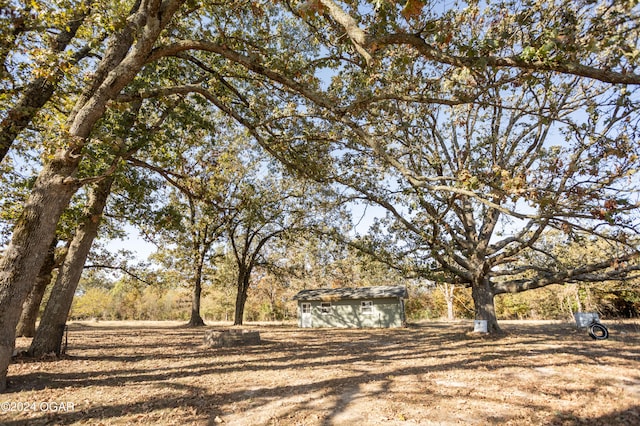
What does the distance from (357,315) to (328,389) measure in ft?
67.8

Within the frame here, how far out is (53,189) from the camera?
539 centimetres

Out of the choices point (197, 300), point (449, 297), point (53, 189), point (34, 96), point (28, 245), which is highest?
point (34, 96)

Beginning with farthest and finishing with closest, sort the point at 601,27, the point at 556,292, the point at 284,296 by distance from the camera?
the point at 284,296 → the point at 556,292 → the point at 601,27

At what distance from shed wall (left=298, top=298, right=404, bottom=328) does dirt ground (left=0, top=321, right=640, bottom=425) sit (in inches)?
598

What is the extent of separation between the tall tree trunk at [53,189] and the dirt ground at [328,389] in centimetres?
159

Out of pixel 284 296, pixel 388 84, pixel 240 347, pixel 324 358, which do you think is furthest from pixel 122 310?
pixel 388 84

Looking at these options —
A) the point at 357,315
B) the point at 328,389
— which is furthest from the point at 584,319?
the point at 328,389

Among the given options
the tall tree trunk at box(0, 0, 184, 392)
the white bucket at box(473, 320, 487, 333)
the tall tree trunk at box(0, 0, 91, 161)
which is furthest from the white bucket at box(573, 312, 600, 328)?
the tall tree trunk at box(0, 0, 91, 161)

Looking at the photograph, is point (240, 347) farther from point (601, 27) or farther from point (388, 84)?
point (601, 27)

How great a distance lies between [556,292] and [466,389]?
32568mm

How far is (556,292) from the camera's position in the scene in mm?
31109

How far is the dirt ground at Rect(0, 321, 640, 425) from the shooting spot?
4.72 metres

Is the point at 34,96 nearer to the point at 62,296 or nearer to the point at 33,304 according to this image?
the point at 62,296

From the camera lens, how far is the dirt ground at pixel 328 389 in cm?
472
